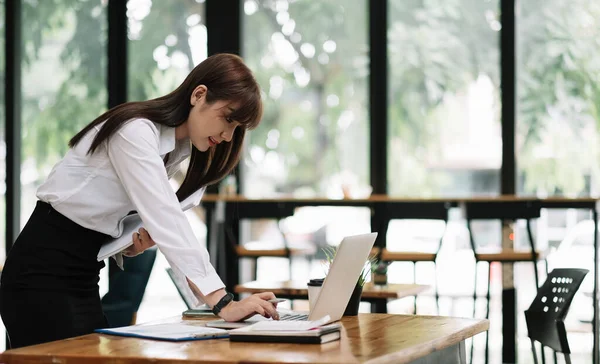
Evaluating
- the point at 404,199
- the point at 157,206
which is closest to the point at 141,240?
the point at 157,206

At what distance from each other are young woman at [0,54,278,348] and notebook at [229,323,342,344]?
0.51ft

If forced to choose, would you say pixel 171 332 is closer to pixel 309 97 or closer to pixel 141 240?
pixel 141 240

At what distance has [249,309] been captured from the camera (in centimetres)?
207

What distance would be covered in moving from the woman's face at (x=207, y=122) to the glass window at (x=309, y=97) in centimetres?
509

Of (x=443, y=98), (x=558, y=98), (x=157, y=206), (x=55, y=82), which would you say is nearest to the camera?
(x=157, y=206)

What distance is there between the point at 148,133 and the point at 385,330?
0.74 m

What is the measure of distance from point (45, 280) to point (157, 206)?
31 cm

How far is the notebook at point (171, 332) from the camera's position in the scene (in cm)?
193

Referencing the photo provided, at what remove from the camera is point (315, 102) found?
745cm

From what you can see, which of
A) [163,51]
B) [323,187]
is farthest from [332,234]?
[163,51]

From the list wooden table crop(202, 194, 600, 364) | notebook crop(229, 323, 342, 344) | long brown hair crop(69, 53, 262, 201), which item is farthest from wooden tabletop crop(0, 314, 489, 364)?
wooden table crop(202, 194, 600, 364)

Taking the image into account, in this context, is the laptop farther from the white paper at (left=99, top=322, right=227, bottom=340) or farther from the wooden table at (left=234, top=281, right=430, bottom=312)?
the wooden table at (left=234, top=281, right=430, bottom=312)

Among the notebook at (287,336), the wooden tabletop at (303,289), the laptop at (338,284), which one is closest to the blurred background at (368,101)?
the wooden tabletop at (303,289)

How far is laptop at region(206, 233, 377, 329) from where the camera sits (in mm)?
2150
